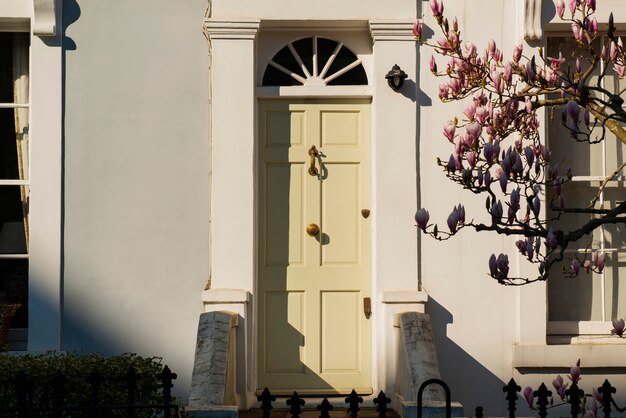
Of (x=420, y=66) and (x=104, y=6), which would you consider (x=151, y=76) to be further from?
(x=420, y=66)

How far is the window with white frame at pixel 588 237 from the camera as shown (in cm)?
847

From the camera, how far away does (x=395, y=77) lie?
27.1ft

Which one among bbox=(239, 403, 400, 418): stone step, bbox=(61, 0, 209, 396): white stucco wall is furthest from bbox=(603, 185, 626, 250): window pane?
bbox=(61, 0, 209, 396): white stucco wall

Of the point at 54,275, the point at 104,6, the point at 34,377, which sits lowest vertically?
the point at 34,377

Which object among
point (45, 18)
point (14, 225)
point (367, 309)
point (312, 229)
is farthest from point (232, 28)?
point (367, 309)

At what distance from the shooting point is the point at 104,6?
8.38m

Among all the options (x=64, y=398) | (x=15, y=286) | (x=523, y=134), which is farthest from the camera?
(x=15, y=286)

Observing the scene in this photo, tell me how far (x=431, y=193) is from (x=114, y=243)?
2.39 meters

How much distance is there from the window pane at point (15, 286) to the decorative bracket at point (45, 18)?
1721 mm

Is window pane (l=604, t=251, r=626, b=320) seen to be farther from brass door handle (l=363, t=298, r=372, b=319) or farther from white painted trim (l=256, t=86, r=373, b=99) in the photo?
white painted trim (l=256, t=86, r=373, b=99)

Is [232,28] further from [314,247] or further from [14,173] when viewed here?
[14,173]

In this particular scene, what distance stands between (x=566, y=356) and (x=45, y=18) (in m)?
4.58

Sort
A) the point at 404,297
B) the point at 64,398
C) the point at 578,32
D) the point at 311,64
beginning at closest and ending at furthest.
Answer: the point at 578,32 < the point at 64,398 < the point at 404,297 < the point at 311,64

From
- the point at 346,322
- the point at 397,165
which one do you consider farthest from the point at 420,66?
the point at 346,322
